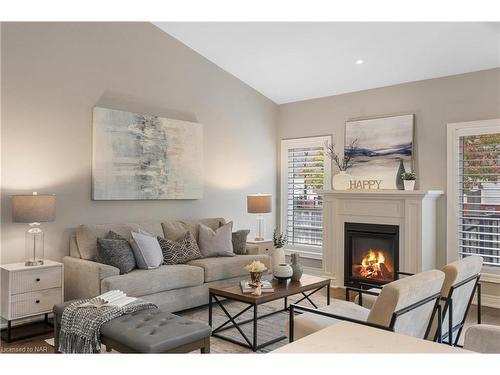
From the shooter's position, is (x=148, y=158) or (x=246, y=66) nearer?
(x=148, y=158)

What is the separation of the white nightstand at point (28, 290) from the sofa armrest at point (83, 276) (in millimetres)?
175

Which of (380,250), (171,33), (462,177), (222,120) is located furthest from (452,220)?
(171,33)

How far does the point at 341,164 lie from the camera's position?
257 inches

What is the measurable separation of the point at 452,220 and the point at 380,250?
3.14 ft

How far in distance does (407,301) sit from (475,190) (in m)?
3.33

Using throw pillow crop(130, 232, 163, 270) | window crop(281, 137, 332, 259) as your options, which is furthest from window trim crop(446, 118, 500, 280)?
throw pillow crop(130, 232, 163, 270)

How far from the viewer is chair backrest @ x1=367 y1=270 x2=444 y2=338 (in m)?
2.54

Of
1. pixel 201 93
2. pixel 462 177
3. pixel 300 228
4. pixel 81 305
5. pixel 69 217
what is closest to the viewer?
pixel 81 305

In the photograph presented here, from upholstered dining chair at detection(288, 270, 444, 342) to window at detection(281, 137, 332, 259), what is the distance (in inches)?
143

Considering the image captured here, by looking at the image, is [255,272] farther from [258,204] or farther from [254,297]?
[258,204]

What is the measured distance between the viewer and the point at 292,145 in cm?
725

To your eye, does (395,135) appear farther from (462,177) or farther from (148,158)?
(148,158)

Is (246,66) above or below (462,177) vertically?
above

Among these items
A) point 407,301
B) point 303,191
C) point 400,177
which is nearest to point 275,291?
point 407,301
